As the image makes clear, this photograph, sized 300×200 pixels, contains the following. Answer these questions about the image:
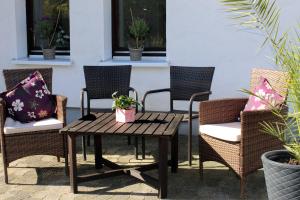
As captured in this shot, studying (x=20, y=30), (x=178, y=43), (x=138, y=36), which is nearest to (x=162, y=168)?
(x=178, y=43)

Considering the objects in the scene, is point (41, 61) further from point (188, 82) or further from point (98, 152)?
point (98, 152)

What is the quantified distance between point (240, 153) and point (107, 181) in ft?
4.23

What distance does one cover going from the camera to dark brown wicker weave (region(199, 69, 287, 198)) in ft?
13.4

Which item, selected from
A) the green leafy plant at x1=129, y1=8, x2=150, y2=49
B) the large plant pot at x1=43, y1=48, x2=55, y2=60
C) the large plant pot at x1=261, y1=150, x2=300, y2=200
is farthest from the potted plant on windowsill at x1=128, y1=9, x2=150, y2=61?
the large plant pot at x1=261, y1=150, x2=300, y2=200

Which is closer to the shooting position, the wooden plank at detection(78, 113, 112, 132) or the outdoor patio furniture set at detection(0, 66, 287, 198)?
the outdoor patio furniture set at detection(0, 66, 287, 198)

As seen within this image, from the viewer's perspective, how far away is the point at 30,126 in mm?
4648

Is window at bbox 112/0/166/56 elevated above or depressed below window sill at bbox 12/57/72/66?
above

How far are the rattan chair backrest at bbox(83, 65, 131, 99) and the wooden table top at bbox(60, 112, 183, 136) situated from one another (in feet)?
3.12

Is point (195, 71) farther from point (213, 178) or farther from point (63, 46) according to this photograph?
point (63, 46)

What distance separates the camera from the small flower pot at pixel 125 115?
450cm

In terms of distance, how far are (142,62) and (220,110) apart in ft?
6.89

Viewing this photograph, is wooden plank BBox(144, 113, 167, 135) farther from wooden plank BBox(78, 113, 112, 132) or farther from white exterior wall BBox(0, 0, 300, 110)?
white exterior wall BBox(0, 0, 300, 110)

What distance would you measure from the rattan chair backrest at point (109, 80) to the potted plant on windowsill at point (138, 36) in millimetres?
825

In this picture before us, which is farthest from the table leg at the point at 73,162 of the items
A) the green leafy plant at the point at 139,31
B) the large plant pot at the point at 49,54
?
the large plant pot at the point at 49,54
